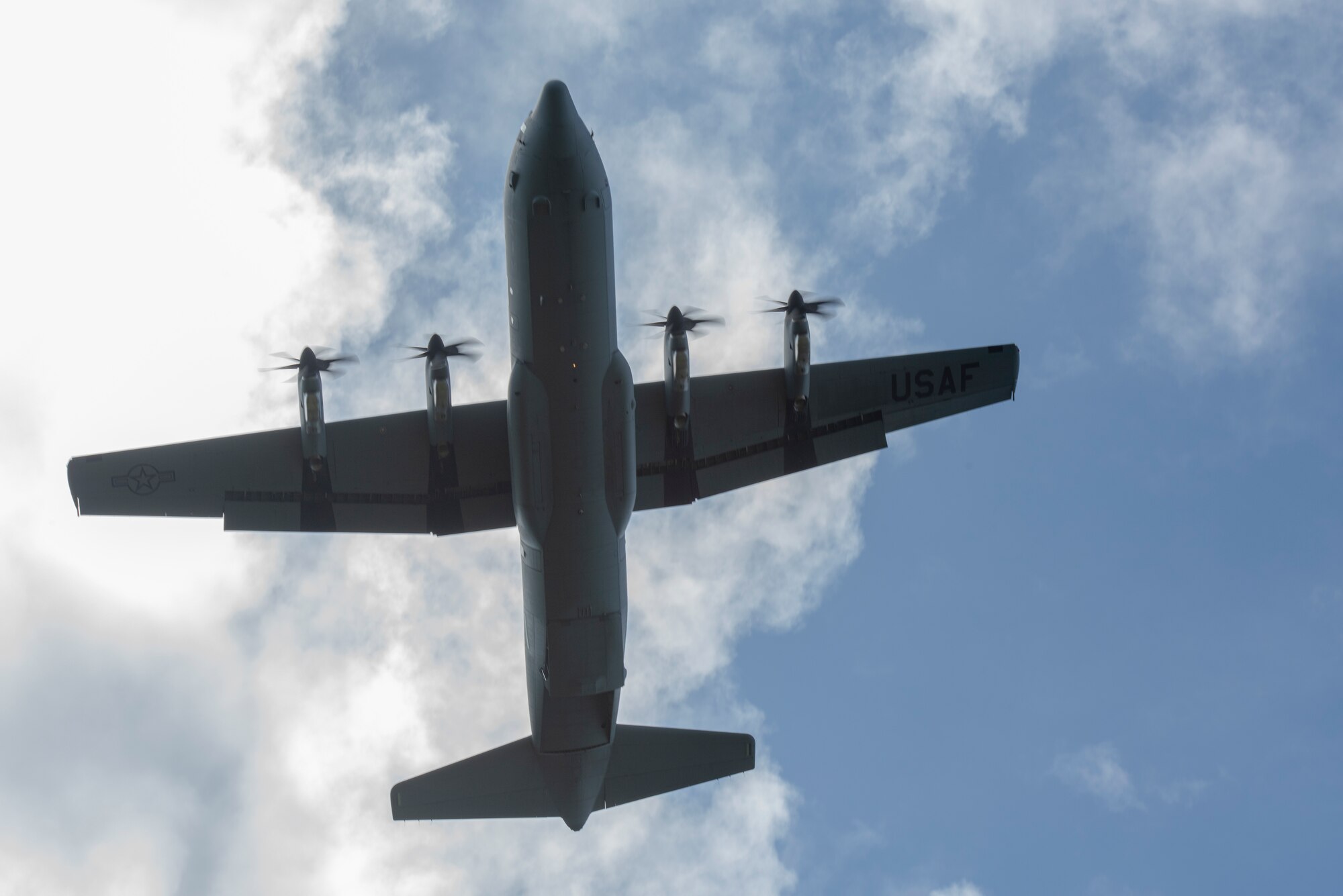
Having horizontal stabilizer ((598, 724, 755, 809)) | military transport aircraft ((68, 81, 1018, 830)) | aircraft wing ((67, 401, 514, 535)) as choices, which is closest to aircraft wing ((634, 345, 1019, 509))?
military transport aircraft ((68, 81, 1018, 830))

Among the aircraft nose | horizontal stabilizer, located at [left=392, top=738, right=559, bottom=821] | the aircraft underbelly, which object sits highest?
the aircraft nose

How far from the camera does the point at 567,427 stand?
2834 centimetres

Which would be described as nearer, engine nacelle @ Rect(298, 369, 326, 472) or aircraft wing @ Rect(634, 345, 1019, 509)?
engine nacelle @ Rect(298, 369, 326, 472)

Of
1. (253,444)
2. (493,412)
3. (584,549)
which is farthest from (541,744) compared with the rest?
(253,444)

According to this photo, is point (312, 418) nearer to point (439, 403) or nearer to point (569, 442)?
point (439, 403)

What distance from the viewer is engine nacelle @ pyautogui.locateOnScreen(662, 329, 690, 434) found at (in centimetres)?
3067

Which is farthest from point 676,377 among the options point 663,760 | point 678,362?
point 663,760

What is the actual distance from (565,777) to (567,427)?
10.3 meters

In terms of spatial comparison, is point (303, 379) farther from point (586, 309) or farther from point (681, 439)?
point (681, 439)

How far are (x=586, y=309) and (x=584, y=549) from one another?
5.93 m

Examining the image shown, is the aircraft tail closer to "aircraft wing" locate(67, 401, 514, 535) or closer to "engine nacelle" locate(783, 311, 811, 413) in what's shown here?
Answer: "aircraft wing" locate(67, 401, 514, 535)

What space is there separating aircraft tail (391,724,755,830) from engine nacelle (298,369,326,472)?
9.13 meters

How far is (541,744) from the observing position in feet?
106

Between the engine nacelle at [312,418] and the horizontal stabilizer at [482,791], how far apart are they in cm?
903
